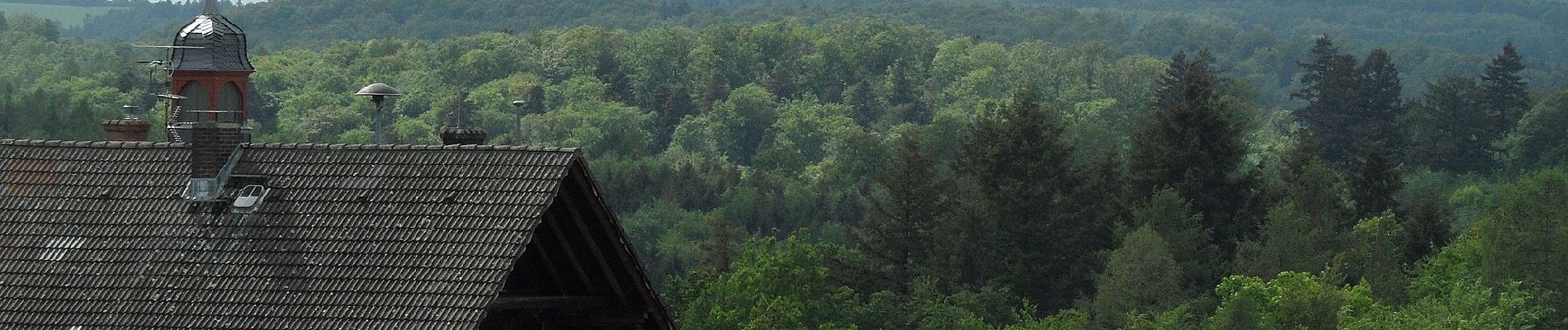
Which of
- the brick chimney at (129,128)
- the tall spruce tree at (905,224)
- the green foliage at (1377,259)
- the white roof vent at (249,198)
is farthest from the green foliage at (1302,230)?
the white roof vent at (249,198)

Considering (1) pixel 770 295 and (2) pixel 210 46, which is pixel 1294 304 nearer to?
(1) pixel 770 295

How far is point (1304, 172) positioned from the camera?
88.9 metres

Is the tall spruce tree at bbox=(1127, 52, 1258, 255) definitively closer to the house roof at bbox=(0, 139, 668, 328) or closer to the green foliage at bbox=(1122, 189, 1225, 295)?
the green foliage at bbox=(1122, 189, 1225, 295)

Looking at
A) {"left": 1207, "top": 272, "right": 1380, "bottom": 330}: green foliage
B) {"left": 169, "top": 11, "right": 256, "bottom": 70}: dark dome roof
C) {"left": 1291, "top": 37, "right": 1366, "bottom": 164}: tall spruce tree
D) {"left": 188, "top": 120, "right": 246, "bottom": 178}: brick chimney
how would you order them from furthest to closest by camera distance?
1. {"left": 1291, "top": 37, "right": 1366, "bottom": 164}: tall spruce tree
2. {"left": 1207, "top": 272, "right": 1380, "bottom": 330}: green foliage
3. {"left": 169, "top": 11, "right": 256, "bottom": 70}: dark dome roof
4. {"left": 188, "top": 120, "right": 246, "bottom": 178}: brick chimney

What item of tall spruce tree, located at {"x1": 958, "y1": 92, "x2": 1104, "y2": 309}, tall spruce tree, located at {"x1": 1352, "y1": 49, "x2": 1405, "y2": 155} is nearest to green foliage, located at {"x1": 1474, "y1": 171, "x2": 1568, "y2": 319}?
Result: tall spruce tree, located at {"x1": 958, "y1": 92, "x2": 1104, "y2": 309}

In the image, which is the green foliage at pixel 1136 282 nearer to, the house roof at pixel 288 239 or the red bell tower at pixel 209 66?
the red bell tower at pixel 209 66

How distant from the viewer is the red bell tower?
Result: 2977 cm

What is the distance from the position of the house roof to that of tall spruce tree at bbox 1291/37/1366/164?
110729mm

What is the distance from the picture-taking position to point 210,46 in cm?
3008

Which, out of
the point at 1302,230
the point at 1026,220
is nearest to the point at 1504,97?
the point at 1302,230

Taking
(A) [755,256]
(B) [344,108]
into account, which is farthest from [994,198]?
(B) [344,108]

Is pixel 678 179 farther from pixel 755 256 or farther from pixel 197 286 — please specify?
pixel 197 286

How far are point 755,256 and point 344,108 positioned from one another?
4482 inches

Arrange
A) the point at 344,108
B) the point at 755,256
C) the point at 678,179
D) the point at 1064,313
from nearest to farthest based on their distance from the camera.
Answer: the point at 1064,313, the point at 755,256, the point at 678,179, the point at 344,108
